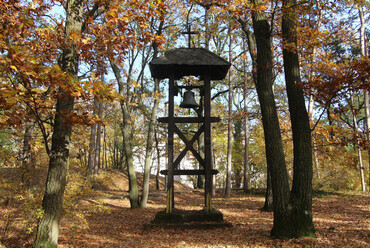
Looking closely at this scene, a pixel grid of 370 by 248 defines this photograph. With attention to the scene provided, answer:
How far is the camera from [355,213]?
835 cm

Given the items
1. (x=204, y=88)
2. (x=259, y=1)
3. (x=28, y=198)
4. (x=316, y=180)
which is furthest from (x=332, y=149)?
(x=28, y=198)

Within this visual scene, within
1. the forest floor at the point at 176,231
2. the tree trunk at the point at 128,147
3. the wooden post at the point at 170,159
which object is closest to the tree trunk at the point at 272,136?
the forest floor at the point at 176,231

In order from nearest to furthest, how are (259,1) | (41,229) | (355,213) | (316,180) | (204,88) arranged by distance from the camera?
(41,229)
(259,1)
(204,88)
(355,213)
(316,180)

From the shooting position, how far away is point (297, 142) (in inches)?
214

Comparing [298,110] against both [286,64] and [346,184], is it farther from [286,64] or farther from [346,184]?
[346,184]

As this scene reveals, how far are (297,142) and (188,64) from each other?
3477mm

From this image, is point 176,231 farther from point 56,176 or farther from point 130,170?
point 130,170

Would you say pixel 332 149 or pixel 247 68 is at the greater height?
pixel 247 68

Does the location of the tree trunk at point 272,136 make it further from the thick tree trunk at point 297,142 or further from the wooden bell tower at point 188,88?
the wooden bell tower at point 188,88

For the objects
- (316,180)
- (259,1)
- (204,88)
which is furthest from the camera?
(316,180)

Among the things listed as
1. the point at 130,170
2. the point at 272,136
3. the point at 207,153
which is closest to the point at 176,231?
the point at 207,153

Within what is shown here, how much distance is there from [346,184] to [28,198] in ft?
51.8

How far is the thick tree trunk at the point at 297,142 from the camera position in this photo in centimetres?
506

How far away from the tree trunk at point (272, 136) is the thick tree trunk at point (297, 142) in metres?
0.14
